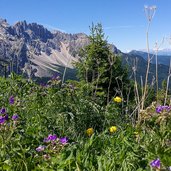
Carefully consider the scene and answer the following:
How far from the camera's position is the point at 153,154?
8.85 feet

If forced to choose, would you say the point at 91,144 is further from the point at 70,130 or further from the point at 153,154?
the point at 70,130

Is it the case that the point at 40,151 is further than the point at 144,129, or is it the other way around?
the point at 144,129

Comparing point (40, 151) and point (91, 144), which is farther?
point (91, 144)

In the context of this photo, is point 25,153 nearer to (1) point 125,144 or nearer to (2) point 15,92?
(1) point 125,144

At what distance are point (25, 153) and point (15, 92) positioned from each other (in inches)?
133

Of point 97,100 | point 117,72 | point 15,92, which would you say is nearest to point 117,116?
point 97,100

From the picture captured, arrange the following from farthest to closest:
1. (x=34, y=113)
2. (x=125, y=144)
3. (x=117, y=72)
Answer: (x=117, y=72) → (x=34, y=113) → (x=125, y=144)

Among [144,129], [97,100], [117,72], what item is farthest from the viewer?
[117,72]

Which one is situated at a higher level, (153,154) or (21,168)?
(153,154)

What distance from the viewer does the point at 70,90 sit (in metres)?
5.76

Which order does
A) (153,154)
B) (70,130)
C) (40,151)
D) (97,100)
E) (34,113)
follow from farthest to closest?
(97,100)
(34,113)
(70,130)
(40,151)
(153,154)

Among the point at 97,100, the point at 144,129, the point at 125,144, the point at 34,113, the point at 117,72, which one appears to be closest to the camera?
the point at 125,144

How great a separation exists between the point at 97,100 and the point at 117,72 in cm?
2299

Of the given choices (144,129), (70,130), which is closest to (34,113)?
(70,130)
